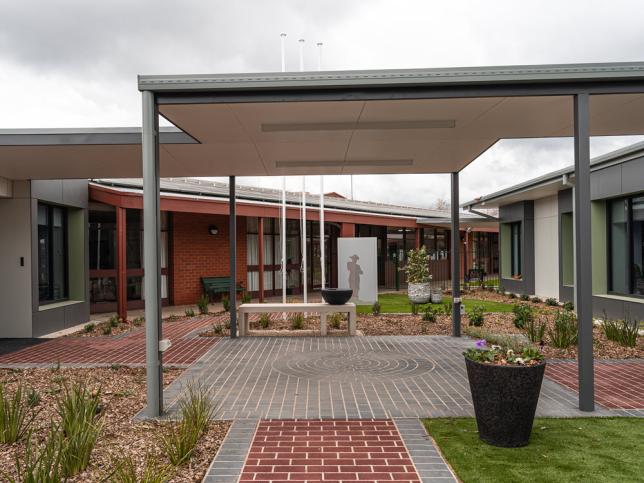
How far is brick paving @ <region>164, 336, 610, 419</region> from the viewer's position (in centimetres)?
514

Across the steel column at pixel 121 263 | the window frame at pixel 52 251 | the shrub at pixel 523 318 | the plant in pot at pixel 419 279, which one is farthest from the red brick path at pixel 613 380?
the window frame at pixel 52 251

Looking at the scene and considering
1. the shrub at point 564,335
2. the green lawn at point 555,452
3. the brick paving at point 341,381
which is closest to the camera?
the green lawn at point 555,452

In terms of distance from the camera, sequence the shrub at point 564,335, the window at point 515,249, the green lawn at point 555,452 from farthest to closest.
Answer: the window at point 515,249
the shrub at point 564,335
the green lawn at point 555,452

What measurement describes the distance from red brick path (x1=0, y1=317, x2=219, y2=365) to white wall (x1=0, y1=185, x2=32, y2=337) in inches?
40.8

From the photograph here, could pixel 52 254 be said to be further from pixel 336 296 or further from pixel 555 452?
pixel 555 452

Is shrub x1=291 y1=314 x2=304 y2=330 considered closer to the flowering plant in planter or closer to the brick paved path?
the brick paved path

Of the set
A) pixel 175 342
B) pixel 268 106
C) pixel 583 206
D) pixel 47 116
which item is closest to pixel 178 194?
pixel 175 342

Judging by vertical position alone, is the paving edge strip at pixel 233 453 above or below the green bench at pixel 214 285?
below

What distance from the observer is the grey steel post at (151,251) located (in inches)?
196

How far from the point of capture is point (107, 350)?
8.60 metres

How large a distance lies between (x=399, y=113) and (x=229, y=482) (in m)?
4.19

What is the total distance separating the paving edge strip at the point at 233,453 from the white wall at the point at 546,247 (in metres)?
14.3

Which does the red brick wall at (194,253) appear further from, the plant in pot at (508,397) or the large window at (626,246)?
the plant in pot at (508,397)

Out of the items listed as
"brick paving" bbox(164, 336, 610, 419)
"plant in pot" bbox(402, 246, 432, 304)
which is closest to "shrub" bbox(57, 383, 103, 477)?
"brick paving" bbox(164, 336, 610, 419)
